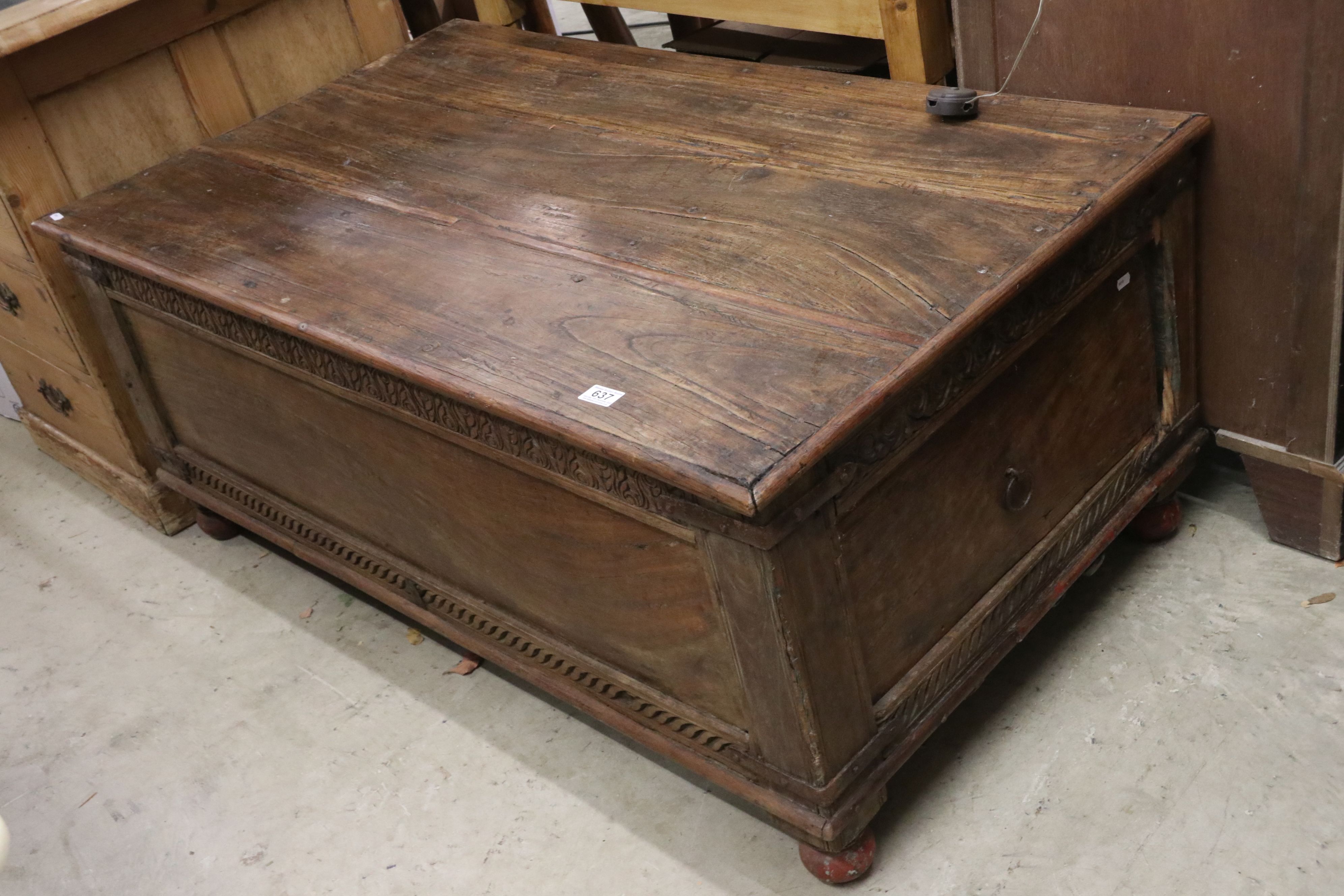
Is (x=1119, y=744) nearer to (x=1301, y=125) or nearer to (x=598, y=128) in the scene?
(x=1301, y=125)

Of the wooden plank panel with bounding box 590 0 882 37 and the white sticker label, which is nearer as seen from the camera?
the white sticker label

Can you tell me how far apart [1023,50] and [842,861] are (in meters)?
1.13

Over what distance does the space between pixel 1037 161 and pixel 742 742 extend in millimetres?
824

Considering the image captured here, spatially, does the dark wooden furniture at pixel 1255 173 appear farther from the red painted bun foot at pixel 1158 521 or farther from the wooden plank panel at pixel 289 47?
the wooden plank panel at pixel 289 47

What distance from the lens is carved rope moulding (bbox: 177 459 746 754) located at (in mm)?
1703

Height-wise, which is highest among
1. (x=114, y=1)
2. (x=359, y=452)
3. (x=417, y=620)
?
(x=114, y=1)

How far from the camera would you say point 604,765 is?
192 centimetres

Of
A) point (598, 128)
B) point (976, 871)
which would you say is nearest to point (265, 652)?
point (598, 128)

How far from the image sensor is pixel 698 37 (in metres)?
2.86

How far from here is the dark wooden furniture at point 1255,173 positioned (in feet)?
5.39

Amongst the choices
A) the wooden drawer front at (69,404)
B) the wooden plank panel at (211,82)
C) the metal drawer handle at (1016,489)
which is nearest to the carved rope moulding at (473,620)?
the wooden drawer front at (69,404)

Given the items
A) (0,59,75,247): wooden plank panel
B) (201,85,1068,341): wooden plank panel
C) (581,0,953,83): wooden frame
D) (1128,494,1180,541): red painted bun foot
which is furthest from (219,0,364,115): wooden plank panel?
(1128,494,1180,541): red painted bun foot

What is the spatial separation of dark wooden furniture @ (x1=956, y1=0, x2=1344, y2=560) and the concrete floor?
186 millimetres

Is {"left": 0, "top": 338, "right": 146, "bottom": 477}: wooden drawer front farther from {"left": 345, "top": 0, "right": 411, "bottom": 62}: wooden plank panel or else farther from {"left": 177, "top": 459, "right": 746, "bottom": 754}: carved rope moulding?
{"left": 345, "top": 0, "right": 411, "bottom": 62}: wooden plank panel
